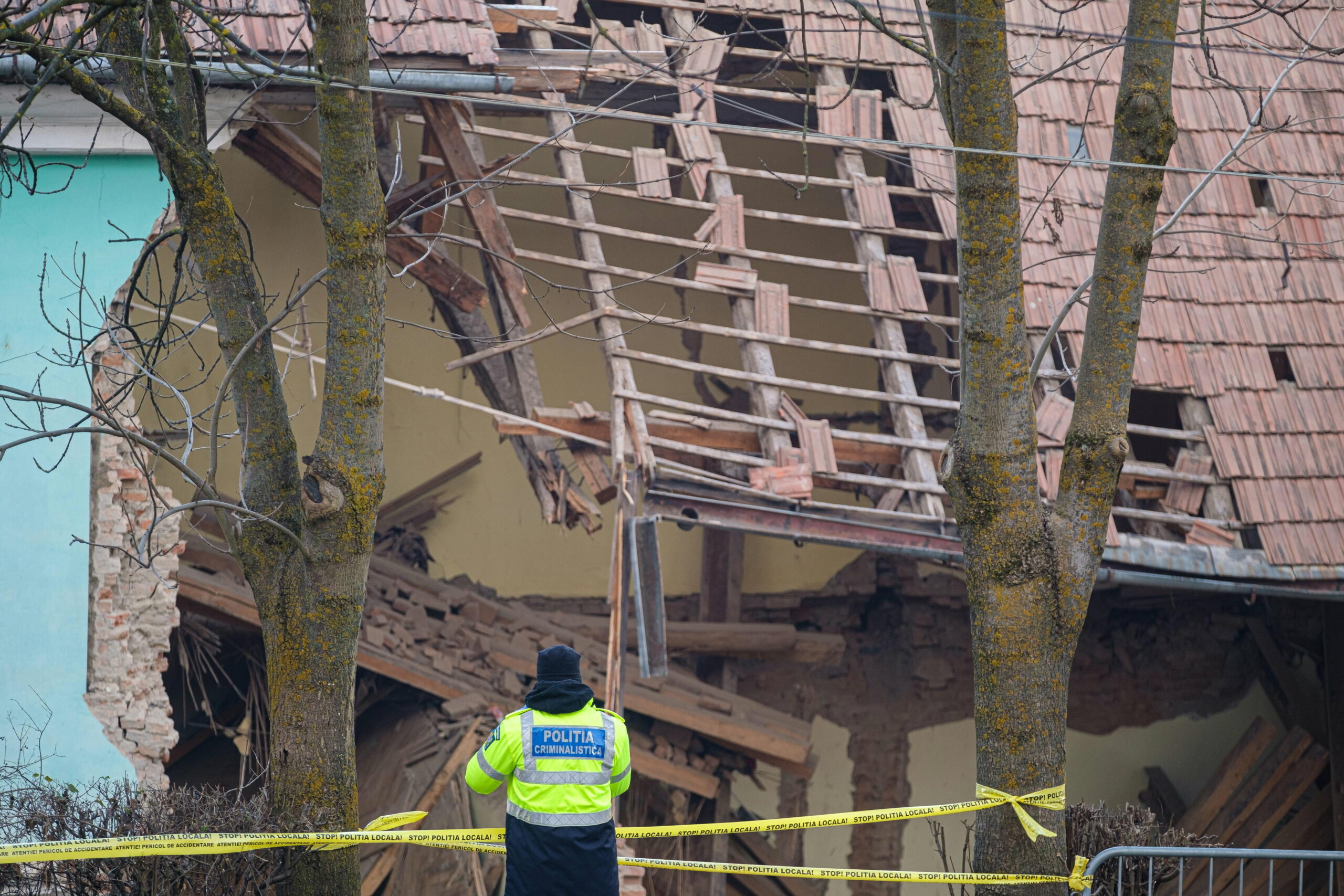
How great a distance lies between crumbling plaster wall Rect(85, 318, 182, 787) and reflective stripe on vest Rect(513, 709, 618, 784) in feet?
10.6

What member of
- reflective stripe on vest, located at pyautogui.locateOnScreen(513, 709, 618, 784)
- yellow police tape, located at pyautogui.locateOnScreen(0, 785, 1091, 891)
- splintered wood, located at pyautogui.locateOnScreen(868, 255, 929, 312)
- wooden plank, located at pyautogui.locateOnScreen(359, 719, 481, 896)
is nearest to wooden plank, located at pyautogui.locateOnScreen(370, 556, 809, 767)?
wooden plank, located at pyautogui.locateOnScreen(359, 719, 481, 896)

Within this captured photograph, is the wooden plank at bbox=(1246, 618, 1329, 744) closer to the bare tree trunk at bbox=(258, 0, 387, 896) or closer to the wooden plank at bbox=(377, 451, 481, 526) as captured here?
the wooden plank at bbox=(377, 451, 481, 526)

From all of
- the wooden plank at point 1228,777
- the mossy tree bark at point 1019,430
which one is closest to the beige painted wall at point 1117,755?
the wooden plank at point 1228,777

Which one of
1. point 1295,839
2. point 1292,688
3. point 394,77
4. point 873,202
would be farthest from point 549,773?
point 1292,688

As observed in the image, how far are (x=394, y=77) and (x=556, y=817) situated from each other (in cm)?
436

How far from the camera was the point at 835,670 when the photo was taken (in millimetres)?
11289

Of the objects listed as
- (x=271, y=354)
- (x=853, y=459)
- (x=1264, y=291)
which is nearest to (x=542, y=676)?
(x=271, y=354)

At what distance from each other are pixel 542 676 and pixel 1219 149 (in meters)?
7.41

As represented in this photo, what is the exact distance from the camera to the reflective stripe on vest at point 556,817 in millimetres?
4215

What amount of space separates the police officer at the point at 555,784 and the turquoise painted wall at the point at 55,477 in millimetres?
3405

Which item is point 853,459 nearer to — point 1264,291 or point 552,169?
point 1264,291

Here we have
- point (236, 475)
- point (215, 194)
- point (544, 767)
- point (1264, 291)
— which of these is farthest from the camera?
point (236, 475)

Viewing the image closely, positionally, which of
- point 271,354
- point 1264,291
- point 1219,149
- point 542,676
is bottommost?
point 542,676

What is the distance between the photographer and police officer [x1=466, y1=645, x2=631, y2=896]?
419cm
